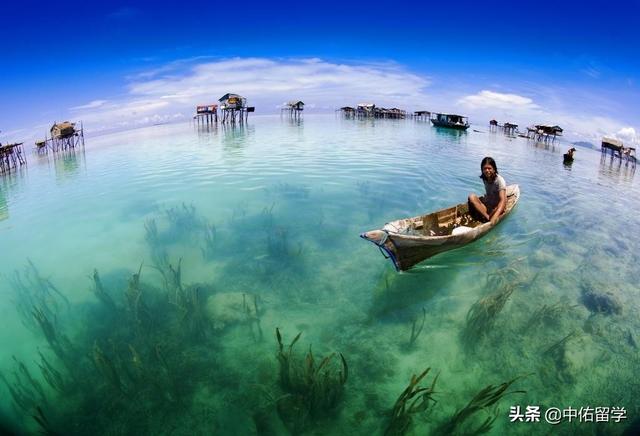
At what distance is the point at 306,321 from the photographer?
6.60 metres

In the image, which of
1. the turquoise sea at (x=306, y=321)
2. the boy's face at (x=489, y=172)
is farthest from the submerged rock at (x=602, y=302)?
the boy's face at (x=489, y=172)

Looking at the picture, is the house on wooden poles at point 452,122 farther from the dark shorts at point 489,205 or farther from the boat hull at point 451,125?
the dark shorts at point 489,205

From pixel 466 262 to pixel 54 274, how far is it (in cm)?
1164

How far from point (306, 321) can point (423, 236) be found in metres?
3.21

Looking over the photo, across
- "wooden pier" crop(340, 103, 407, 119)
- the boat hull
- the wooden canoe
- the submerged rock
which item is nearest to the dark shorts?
the wooden canoe

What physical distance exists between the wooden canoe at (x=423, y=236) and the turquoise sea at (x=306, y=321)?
77 centimetres

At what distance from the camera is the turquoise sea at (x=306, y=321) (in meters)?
4.62

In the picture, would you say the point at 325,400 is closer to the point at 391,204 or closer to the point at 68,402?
the point at 68,402

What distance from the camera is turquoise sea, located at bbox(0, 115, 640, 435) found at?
4.62 metres

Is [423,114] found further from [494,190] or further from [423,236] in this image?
[423,236]

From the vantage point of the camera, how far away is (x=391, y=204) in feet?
43.6

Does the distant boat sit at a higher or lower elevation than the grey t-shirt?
higher

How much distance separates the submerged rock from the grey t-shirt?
3.47 metres

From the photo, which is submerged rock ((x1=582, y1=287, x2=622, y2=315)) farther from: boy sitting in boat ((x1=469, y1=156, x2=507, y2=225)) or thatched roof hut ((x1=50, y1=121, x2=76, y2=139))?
thatched roof hut ((x1=50, y1=121, x2=76, y2=139))
